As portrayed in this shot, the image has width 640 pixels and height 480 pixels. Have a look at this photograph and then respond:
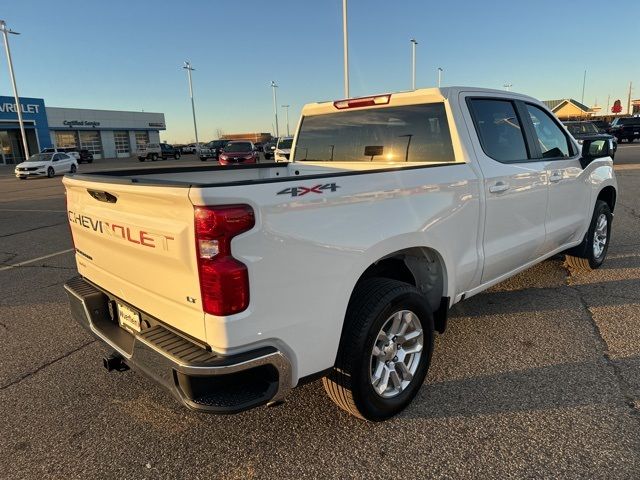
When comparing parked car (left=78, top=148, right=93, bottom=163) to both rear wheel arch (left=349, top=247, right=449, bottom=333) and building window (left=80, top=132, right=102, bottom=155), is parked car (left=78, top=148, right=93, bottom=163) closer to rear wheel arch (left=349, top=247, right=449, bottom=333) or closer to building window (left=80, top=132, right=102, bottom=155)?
building window (left=80, top=132, right=102, bottom=155)

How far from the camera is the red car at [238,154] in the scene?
22767 mm

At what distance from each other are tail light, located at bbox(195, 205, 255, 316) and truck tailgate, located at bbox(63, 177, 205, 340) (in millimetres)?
52

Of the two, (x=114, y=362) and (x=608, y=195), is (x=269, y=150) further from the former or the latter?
(x=114, y=362)

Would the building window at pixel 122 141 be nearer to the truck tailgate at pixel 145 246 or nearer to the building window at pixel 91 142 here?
the building window at pixel 91 142

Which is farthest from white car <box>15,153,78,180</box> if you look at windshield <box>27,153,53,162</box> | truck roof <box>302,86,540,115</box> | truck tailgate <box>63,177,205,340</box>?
truck tailgate <box>63,177,205,340</box>

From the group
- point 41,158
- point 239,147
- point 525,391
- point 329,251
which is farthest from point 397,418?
point 41,158

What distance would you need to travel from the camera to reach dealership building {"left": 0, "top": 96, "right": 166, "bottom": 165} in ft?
149

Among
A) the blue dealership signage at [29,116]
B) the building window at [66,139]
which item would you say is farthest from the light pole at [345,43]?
the building window at [66,139]

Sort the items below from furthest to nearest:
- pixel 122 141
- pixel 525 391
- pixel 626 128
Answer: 1. pixel 122 141
2. pixel 626 128
3. pixel 525 391

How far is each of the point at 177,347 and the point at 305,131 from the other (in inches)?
114

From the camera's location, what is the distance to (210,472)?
7.97ft

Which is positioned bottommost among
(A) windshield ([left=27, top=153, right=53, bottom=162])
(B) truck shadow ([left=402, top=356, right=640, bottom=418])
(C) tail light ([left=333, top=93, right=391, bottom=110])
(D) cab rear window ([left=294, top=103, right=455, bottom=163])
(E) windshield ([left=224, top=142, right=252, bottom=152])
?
(B) truck shadow ([left=402, top=356, right=640, bottom=418])

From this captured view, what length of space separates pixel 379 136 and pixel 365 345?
1.99 meters

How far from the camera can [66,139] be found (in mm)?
57875
